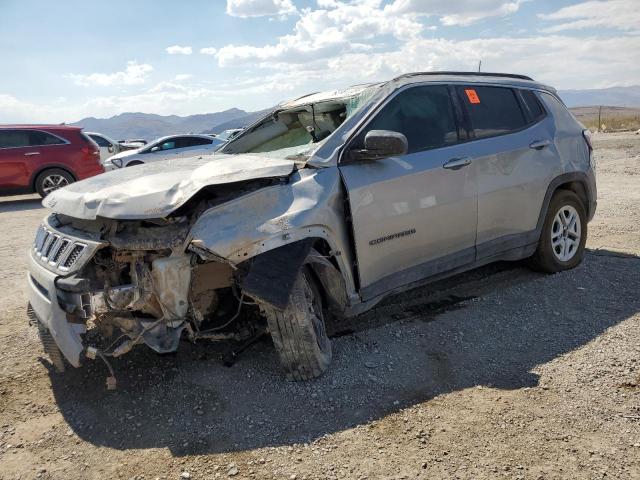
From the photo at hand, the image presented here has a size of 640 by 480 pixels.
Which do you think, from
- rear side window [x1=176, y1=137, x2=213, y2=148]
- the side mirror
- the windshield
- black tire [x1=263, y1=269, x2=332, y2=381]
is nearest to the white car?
rear side window [x1=176, y1=137, x2=213, y2=148]

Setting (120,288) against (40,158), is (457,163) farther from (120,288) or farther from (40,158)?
(40,158)

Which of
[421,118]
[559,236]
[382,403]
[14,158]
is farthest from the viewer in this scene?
[14,158]

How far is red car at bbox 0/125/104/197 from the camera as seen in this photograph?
11688 millimetres

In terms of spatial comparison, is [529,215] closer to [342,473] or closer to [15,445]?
[342,473]

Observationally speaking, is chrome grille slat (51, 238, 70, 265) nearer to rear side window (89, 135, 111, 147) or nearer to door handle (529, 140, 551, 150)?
door handle (529, 140, 551, 150)

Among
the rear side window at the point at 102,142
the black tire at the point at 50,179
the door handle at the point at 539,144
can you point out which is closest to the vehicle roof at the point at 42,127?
the black tire at the point at 50,179

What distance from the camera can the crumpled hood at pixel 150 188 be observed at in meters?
2.96

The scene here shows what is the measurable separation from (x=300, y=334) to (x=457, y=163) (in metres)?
1.83

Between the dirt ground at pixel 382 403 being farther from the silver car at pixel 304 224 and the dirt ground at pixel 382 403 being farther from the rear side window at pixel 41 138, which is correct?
the rear side window at pixel 41 138

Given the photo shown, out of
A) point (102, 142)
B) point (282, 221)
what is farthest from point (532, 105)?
point (102, 142)

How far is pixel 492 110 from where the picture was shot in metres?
4.46

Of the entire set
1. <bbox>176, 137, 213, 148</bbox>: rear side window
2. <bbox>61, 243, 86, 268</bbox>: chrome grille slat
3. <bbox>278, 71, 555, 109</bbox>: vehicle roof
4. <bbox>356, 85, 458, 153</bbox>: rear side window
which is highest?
<bbox>176, 137, 213, 148</bbox>: rear side window

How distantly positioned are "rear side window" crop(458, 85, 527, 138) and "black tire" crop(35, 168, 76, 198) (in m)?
10.3

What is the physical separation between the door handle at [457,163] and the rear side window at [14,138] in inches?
438
